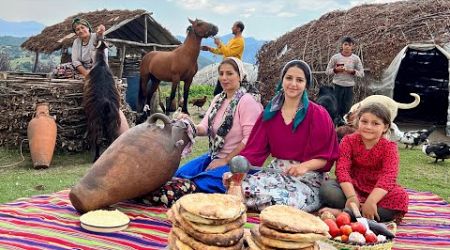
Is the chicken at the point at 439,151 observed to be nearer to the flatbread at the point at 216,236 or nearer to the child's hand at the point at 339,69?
the child's hand at the point at 339,69

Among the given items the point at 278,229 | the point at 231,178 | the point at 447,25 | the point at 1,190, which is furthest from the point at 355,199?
the point at 447,25

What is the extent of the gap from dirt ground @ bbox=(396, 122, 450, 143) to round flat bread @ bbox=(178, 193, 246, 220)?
27.4ft

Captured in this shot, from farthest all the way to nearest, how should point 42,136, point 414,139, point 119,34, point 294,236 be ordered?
point 119,34, point 414,139, point 42,136, point 294,236

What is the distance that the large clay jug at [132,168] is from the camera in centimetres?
387

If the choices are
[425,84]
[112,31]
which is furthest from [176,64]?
[425,84]

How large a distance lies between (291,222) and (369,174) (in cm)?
197

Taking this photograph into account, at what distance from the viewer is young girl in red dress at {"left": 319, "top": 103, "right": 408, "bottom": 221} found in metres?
3.88

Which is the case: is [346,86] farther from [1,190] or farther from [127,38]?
[127,38]

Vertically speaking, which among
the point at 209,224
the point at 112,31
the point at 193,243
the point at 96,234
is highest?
the point at 112,31

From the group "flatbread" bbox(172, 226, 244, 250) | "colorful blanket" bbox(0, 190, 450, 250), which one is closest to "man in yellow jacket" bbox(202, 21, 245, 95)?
"colorful blanket" bbox(0, 190, 450, 250)

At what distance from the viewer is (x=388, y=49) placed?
1104cm

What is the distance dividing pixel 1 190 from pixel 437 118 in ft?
38.4

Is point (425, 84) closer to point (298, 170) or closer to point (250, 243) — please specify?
point (298, 170)

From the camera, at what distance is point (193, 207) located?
7.94 ft
